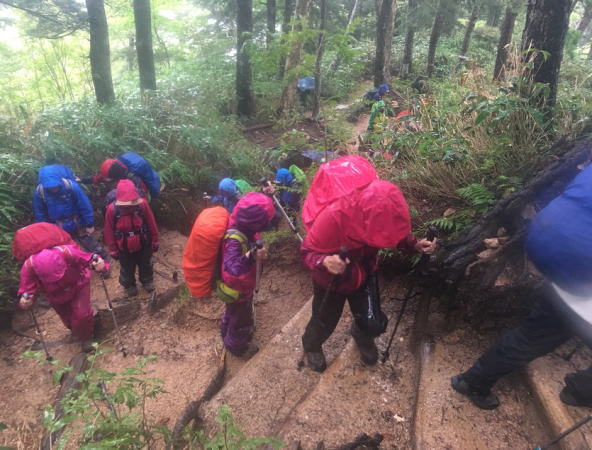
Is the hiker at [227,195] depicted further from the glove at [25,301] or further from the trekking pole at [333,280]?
the trekking pole at [333,280]

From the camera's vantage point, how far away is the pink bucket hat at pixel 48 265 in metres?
3.63

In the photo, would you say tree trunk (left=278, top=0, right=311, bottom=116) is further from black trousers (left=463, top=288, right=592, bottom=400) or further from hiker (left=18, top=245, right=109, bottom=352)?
black trousers (left=463, top=288, right=592, bottom=400)

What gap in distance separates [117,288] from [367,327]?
464 cm

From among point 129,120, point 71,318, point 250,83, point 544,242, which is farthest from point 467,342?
point 250,83

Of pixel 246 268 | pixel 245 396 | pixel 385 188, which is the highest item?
pixel 385 188

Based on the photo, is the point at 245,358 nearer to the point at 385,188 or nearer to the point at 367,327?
the point at 367,327

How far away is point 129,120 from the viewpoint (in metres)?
7.47

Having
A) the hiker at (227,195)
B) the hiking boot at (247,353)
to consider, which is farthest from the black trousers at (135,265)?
the hiking boot at (247,353)

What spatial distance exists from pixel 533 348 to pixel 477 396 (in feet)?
2.16

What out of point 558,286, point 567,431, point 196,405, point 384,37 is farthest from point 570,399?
point 384,37

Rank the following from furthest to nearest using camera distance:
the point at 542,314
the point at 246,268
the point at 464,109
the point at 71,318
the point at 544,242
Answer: the point at 464,109 → the point at 71,318 → the point at 246,268 → the point at 542,314 → the point at 544,242

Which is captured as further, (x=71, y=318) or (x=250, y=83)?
(x=250, y=83)

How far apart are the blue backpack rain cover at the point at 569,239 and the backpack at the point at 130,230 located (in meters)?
4.57

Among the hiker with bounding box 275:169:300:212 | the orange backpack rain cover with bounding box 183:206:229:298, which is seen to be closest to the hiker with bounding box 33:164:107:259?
the orange backpack rain cover with bounding box 183:206:229:298
